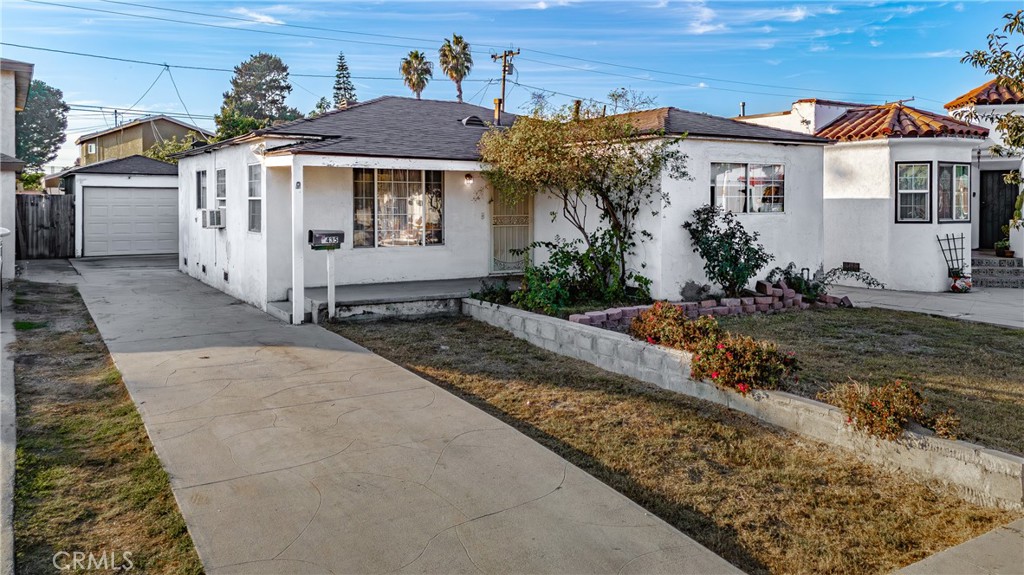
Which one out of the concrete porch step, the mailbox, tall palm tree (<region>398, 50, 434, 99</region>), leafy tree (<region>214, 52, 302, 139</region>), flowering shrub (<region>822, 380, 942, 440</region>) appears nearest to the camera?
flowering shrub (<region>822, 380, 942, 440</region>)

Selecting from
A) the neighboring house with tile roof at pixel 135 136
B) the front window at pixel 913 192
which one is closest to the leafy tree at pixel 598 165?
→ the front window at pixel 913 192

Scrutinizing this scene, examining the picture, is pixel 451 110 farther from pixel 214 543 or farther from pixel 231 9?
pixel 231 9

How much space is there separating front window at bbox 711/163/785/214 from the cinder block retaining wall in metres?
4.65

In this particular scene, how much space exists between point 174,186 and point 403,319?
584 inches

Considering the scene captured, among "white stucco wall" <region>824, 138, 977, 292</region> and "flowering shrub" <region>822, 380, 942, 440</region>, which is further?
"white stucco wall" <region>824, 138, 977, 292</region>

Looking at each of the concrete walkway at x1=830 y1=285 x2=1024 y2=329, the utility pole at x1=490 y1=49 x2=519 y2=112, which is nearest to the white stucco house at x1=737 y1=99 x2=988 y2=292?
the concrete walkway at x1=830 y1=285 x2=1024 y2=329

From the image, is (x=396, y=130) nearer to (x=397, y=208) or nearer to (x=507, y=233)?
(x=397, y=208)

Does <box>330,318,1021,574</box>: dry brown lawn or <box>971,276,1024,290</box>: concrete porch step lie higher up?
<box>971,276,1024,290</box>: concrete porch step

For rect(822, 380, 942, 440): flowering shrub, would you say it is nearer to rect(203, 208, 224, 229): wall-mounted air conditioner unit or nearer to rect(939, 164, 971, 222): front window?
rect(939, 164, 971, 222): front window

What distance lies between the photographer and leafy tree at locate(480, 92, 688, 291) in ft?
34.8

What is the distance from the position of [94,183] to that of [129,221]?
1.43m

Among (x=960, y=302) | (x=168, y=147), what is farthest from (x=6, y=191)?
(x=960, y=302)

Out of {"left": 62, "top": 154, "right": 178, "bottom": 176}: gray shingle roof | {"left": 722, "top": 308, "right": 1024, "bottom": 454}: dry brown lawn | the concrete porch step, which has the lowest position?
{"left": 722, "top": 308, "right": 1024, "bottom": 454}: dry brown lawn

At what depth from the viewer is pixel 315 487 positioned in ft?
14.5
